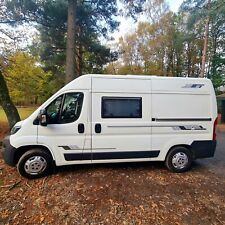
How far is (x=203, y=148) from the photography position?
17.7 ft

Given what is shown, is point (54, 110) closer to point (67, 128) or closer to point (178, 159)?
point (67, 128)

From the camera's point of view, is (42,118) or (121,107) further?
(121,107)

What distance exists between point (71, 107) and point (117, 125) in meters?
1.19

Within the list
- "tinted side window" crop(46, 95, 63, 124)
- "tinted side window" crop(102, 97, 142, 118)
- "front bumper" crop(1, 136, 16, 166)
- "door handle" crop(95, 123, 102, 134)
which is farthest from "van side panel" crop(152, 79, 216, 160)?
"front bumper" crop(1, 136, 16, 166)

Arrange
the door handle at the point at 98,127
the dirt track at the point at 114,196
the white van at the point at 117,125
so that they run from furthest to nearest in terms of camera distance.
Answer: the door handle at the point at 98,127
the white van at the point at 117,125
the dirt track at the point at 114,196

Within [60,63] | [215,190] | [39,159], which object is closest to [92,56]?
[60,63]

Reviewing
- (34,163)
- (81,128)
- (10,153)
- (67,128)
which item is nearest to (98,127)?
(81,128)

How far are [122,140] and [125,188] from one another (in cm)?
115

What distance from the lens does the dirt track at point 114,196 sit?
129 inches

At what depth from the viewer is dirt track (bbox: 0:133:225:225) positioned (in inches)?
129

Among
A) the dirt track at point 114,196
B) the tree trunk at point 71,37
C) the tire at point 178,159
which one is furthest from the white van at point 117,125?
the tree trunk at point 71,37

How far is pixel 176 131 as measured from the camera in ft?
17.2

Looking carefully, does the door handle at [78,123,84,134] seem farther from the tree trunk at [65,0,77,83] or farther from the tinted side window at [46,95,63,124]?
the tree trunk at [65,0,77,83]

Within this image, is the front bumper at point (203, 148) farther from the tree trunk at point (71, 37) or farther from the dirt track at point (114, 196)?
the tree trunk at point (71, 37)
